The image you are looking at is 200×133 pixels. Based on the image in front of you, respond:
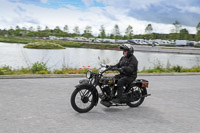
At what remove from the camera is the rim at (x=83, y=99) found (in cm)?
584

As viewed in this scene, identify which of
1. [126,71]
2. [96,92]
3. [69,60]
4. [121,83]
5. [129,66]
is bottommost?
[69,60]

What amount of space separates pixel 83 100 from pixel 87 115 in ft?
1.25

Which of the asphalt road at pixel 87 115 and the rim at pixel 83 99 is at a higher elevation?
the rim at pixel 83 99

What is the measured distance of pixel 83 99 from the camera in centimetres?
591

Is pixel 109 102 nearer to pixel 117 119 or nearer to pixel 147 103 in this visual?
pixel 117 119

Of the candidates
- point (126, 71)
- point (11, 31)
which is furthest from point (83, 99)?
point (11, 31)

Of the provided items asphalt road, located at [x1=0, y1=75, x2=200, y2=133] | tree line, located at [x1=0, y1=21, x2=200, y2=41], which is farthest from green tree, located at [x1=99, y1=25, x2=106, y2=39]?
asphalt road, located at [x1=0, y1=75, x2=200, y2=133]

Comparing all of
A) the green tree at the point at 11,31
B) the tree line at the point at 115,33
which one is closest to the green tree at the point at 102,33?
the tree line at the point at 115,33

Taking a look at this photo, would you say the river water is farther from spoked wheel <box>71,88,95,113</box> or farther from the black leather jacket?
spoked wheel <box>71,88,95,113</box>

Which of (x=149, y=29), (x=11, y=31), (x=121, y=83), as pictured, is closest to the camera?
(x=121, y=83)

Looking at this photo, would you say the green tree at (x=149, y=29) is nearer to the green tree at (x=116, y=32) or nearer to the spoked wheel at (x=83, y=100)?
the green tree at (x=116, y=32)

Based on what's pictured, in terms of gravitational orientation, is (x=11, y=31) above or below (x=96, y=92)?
above

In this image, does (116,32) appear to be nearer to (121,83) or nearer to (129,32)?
(129,32)

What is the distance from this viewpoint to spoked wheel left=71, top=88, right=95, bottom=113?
5.75m
